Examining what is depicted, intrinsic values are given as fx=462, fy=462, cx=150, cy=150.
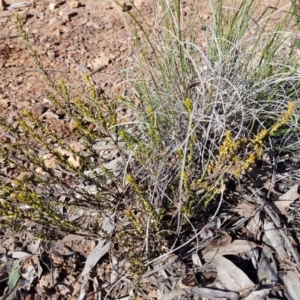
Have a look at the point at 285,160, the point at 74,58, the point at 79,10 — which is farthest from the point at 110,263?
the point at 79,10

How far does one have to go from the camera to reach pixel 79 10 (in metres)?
2.78

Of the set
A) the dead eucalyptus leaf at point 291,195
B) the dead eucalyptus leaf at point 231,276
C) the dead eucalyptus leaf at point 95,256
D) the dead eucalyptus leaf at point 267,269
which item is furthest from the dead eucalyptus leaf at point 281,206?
the dead eucalyptus leaf at point 95,256

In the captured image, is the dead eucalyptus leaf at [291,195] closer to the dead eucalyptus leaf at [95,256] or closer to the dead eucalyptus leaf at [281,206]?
the dead eucalyptus leaf at [281,206]

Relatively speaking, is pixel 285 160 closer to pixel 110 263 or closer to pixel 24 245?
pixel 110 263

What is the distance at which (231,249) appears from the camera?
1.45m

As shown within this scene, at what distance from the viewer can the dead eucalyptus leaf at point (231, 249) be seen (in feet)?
4.74

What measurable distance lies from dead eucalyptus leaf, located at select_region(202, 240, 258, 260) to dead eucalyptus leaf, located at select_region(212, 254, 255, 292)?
0.05ft

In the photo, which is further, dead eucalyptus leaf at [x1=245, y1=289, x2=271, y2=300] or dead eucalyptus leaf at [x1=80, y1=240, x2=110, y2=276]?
dead eucalyptus leaf at [x1=80, y1=240, x2=110, y2=276]

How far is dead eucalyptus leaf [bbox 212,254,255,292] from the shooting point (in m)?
1.37

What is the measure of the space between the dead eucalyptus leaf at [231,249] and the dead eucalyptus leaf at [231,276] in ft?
0.05

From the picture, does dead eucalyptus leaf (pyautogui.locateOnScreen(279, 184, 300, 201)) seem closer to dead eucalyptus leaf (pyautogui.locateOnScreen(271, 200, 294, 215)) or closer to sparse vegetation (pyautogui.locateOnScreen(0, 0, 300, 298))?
dead eucalyptus leaf (pyautogui.locateOnScreen(271, 200, 294, 215))

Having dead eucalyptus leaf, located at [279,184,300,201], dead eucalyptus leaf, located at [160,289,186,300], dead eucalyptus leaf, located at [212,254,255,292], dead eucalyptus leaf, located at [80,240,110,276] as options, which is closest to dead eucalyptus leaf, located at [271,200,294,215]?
dead eucalyptus leaf, located at [279,184,300,201]

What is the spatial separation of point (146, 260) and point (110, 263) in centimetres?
15

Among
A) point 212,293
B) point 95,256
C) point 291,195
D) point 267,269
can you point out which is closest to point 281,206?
point 291,195
